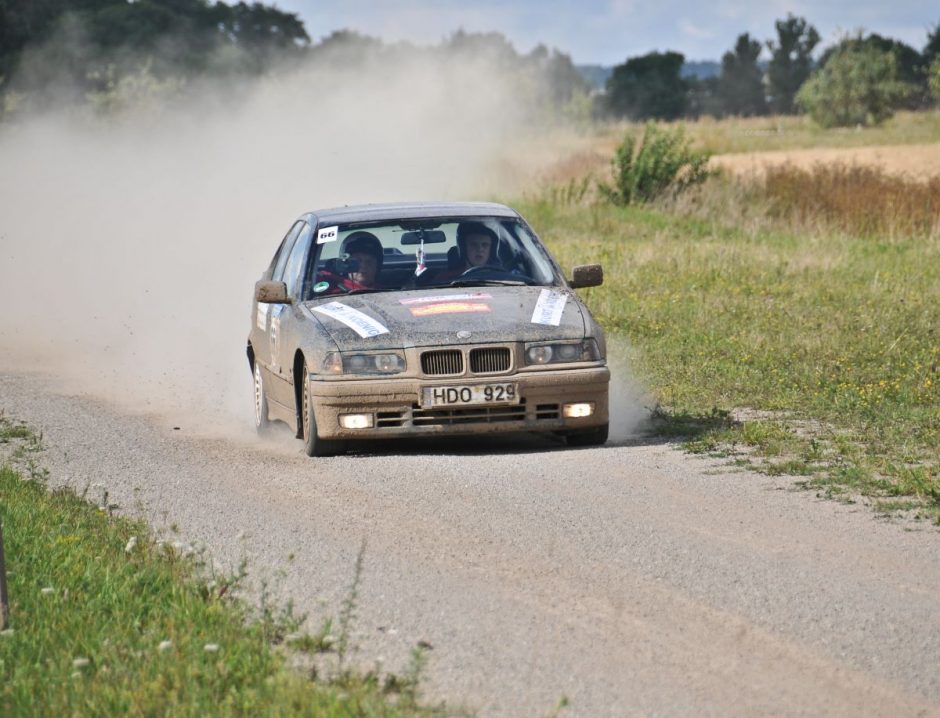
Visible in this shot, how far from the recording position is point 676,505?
28.4 feet

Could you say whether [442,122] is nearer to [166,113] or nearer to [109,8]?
[166,113]

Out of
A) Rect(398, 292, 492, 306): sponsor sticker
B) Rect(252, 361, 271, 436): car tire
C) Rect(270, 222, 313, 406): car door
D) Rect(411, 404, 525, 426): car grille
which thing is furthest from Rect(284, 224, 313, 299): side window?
Rect(411, 404, 525, 426): car grille

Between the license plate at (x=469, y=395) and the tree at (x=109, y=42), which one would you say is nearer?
the license plate at (x=469, y=395)

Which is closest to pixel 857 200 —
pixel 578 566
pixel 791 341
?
pixel 791 341

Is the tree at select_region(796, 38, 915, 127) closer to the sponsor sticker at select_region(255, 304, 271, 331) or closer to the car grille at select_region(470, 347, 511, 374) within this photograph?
the sponsor sticker at select_region(255, 304, 271, 331)

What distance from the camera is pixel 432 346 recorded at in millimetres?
10102

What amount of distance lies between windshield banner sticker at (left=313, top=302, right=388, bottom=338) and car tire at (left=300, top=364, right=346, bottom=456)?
0.37m

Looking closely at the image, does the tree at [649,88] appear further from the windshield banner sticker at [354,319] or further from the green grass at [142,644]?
the green grass at [142,644]

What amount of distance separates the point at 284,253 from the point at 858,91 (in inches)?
2787

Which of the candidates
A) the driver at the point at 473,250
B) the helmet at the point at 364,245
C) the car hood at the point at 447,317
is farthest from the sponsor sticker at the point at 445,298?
the helmet at the point at 364,245

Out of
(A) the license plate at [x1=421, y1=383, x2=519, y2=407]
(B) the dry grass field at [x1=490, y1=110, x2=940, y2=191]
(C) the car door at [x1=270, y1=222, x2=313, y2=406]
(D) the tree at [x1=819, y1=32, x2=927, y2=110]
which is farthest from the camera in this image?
(D) the tree at [x1=819, y1=32, x2=927, y2=110]

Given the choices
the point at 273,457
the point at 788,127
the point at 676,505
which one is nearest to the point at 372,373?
the point at 273,457

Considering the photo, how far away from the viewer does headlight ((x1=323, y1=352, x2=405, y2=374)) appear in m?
10.1

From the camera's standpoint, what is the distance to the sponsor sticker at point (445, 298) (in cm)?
1070
